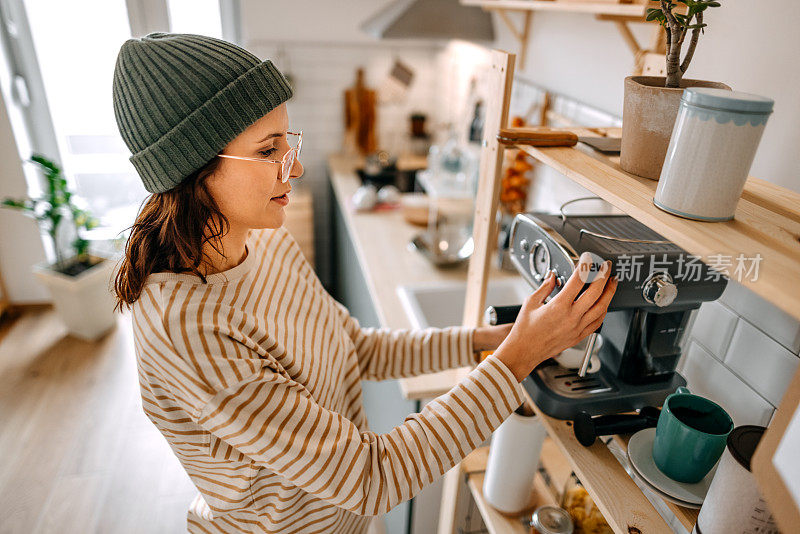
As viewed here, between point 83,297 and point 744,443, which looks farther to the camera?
point 83,297

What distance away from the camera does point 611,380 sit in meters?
0.95

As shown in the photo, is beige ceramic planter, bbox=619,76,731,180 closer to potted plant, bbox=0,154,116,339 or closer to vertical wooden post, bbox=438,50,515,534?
vertical wooden post, bbox=438,50,515,534

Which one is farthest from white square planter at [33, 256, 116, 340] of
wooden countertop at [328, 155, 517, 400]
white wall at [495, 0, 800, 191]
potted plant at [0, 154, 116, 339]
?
white wall at [495, 0, 800, 191]

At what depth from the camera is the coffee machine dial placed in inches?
35.1

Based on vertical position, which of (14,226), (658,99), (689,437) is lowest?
(14,226)

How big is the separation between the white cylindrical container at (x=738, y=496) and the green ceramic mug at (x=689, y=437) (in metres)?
0.10

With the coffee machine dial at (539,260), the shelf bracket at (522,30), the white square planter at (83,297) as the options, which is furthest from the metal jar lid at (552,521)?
the white square planter at (83,297)

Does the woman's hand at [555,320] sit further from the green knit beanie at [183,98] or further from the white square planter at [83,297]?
the white square planter at [83,297]

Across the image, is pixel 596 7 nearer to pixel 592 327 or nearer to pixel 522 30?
pixel 592 327

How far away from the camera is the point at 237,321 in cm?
84

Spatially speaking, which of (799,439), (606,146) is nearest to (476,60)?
(606,146)

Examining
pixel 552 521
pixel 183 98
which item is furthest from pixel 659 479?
pixel 183 98

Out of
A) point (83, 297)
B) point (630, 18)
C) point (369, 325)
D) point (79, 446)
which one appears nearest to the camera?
point (630, 18)

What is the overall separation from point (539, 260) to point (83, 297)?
282cm
